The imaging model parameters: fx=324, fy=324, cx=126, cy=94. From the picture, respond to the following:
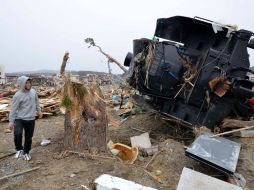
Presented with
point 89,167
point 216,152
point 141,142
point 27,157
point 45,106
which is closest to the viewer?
point 89,167

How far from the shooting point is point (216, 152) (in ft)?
21.8

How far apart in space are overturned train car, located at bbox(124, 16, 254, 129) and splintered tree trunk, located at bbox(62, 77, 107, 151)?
208 cm

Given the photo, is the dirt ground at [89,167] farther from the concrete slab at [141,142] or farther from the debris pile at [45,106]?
the debris pile at [45,106]

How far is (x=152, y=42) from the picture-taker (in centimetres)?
882

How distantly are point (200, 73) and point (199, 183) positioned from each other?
12.1ft

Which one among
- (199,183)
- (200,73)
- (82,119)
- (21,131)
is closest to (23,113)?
(21,131)

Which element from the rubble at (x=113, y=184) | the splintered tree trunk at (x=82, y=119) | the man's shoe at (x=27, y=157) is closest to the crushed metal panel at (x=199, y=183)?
the rubble at (x=113, y=184)

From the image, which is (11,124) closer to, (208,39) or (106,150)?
(106,150)

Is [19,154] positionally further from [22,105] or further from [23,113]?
[22,105]

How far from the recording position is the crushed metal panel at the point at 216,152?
6156mm

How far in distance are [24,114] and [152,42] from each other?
12.7 ft

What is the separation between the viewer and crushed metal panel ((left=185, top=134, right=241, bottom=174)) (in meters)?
6.16

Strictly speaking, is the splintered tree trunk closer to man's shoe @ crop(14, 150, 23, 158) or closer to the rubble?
man's shoe @ crop(14, 150, 23, 158)

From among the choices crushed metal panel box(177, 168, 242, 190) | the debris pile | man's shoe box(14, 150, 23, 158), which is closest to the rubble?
crushed metal panel box(177, 168, 242, 190)
